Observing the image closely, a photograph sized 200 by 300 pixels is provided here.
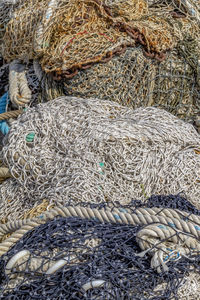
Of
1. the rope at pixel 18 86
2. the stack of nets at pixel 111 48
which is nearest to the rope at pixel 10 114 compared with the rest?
the rope at pixel 18 86

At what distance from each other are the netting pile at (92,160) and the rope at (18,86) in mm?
466

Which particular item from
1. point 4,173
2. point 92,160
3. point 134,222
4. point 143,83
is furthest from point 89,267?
point 143,83

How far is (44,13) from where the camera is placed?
8.56ft

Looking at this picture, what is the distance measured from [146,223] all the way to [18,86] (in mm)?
1592

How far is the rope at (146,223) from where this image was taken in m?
1.50

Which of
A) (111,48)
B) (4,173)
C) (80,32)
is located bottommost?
(4,173)

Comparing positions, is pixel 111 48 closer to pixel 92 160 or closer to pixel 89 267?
pixel 92 160

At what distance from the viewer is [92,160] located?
2.05 meters

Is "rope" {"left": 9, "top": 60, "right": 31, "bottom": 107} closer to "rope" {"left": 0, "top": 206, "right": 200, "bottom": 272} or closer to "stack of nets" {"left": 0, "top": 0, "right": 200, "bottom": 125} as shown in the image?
"stack of nets" {"left": 0, "top": 0, "right": 200, "bottom": 125}

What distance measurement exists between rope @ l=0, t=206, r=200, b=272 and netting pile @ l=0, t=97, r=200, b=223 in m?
0.23

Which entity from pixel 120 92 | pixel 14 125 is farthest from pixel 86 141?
pixel 120 92

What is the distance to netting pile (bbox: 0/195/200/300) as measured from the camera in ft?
4.50

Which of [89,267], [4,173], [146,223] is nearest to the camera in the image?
[89,267]

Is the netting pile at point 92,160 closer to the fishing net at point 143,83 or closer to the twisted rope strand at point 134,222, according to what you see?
the twisted rope strand at point 134,222
